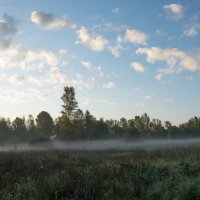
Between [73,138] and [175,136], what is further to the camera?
[175,136]

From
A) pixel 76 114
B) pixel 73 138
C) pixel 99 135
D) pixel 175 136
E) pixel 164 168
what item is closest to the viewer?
pixel 164 168

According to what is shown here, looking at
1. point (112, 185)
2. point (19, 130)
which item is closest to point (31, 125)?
point (19, 130)

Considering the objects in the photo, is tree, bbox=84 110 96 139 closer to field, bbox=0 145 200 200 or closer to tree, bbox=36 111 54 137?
tree, bbox=36 111 54 137

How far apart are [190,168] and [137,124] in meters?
118

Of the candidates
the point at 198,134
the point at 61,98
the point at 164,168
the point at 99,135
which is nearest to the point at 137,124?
the point at 198,134

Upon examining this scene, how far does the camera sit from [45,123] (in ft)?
302

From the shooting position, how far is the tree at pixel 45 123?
89.0 meters

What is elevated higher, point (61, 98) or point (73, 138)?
point (61, 98)

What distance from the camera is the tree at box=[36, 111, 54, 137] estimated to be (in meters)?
89.0

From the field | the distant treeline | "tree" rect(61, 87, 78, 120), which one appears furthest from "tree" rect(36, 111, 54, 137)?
the field

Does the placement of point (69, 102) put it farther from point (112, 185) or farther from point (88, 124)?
point (112, 185)

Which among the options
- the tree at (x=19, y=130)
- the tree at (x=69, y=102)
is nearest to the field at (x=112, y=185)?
the tree at (x=69, y=102)

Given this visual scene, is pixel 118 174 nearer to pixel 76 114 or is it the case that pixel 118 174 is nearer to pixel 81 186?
pixel 81 186

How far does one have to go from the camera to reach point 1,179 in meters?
10.1
